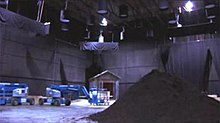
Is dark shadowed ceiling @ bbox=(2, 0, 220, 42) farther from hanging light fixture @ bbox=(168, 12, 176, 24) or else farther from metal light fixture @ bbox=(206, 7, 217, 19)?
metal light fixture @ bbox=(206, 7, 217, 19)

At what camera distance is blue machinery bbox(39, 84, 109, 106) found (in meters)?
10.9

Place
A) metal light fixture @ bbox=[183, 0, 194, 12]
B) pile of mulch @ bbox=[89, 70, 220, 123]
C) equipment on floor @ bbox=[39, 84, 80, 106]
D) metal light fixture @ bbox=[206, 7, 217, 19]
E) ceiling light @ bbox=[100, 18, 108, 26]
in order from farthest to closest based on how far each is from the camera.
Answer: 1. ceiling light @ bbox=[100, 18, 108, 26]
2. metal light fixture @ bbox=[183, 0, 194, 12]
3. metal light fixture @ bbox=[206, 7, 217, 19]
4. equipment on floor @ bbox=[39, 84, 80, 106]
5. pile of mulch @ bbox=[89, 70, 220, 123]

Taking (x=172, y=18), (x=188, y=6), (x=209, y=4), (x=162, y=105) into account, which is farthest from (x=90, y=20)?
(x=162, y=105)

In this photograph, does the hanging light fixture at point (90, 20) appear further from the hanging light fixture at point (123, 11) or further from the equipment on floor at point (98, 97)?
the equipment on floor at point (98, 97)

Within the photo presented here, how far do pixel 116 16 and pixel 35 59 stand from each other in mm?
5898

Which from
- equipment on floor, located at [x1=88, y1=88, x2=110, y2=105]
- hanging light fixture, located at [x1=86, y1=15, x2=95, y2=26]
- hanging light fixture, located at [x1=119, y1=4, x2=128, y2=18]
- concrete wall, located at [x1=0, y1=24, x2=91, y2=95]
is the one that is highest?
hanging light fixture, located at [x1=86, y1=15, x2=95, y2=26]

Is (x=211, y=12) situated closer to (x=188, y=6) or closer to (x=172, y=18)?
(x=188, y=6)

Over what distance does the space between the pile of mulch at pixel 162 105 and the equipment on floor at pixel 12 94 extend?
21.0 feet

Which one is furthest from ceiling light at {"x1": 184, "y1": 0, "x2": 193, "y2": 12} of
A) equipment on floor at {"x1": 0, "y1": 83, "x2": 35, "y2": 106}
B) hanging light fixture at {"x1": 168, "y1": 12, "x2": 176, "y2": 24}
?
equipment on floor at {"x1": 0, "y1": 83, "x2": 35, "y2": 106}

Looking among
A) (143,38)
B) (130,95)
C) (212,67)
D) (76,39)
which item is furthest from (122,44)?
(130,95)

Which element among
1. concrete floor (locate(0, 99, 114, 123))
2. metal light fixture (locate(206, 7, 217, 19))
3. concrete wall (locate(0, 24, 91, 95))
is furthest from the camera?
metal light fixture (locate(206, 7, 217, 19))

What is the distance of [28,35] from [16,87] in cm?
336

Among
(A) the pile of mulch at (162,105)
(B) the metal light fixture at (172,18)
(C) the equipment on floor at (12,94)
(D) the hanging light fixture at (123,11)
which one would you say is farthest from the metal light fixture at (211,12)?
(C) the equipment on floor at (12,94)

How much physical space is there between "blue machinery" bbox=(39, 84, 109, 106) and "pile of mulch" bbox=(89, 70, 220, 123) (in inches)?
218
